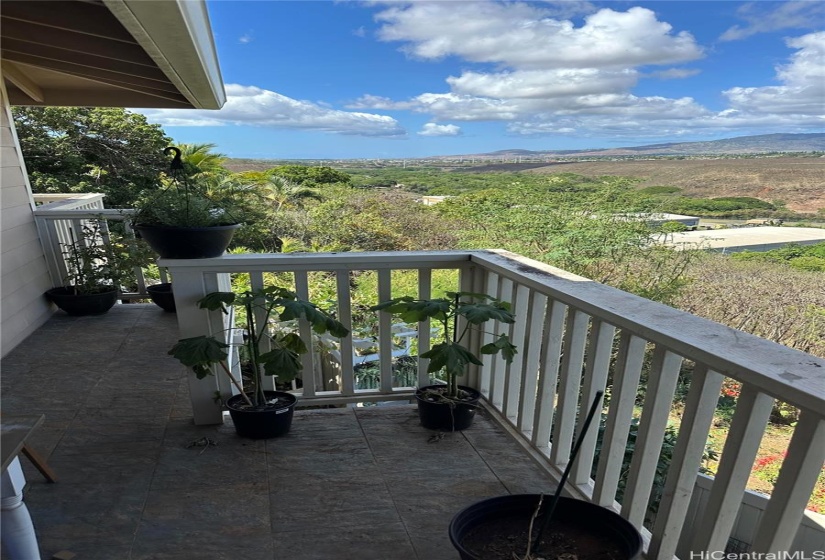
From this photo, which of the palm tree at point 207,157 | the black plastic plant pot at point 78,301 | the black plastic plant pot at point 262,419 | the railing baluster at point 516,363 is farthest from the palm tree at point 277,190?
the railing baluster at point 516,363

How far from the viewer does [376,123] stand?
54.5 feet

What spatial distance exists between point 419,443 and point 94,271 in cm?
369

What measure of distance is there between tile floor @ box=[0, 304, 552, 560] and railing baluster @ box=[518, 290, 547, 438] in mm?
141

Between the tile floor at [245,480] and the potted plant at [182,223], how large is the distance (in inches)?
35.3

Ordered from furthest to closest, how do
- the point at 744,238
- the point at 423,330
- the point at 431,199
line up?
1. the point at 431,199
2. the point at 744,238
3. the point at 423,330

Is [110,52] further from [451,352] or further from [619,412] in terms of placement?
[619,412]

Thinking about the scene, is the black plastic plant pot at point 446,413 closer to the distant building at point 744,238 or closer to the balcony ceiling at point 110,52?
the balcony ceiling at point 110,52

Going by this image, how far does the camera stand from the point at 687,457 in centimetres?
132

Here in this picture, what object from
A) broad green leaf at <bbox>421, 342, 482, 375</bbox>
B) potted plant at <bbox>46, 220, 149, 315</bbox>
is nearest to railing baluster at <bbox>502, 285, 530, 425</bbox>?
broad green leaf at <bbox>421, 342, 482, 375</bbox>

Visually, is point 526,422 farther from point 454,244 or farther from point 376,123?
point 376,123

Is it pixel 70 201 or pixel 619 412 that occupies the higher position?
pixel 70 201

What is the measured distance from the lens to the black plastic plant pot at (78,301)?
4297 millimetres

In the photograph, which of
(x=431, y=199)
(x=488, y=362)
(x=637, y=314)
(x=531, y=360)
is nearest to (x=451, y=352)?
(x=531, y=360)

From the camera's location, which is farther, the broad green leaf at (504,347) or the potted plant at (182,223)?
the potted plant at (182,223)
